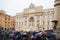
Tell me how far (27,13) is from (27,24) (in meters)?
3.33

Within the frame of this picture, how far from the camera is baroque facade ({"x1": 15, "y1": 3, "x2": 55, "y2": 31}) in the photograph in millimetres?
57000

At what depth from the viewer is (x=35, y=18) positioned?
6075 centimetres

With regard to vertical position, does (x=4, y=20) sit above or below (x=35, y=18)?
below

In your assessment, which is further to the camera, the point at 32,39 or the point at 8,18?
the point at 8,18

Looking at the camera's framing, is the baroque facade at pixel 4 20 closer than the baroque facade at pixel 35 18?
No

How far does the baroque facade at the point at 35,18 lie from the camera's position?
187 feet

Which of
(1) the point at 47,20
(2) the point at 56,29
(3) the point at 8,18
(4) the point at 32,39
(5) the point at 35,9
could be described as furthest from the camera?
(3) the point at 8,18

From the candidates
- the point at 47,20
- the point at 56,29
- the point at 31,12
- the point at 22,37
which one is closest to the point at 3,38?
the point at 22,37

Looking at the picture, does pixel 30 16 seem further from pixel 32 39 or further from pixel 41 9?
pixel 32 39

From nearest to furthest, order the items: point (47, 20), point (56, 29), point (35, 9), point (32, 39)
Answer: point (56, 29)
point (32, 39)
point (47, 20)
point (35, 9)

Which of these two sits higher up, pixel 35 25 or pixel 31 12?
pixel 31 12

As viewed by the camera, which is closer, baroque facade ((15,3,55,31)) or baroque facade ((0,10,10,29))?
baroque facade ((15,3,55,31))

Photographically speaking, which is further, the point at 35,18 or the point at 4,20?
the point at 4,20

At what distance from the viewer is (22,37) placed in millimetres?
14203
